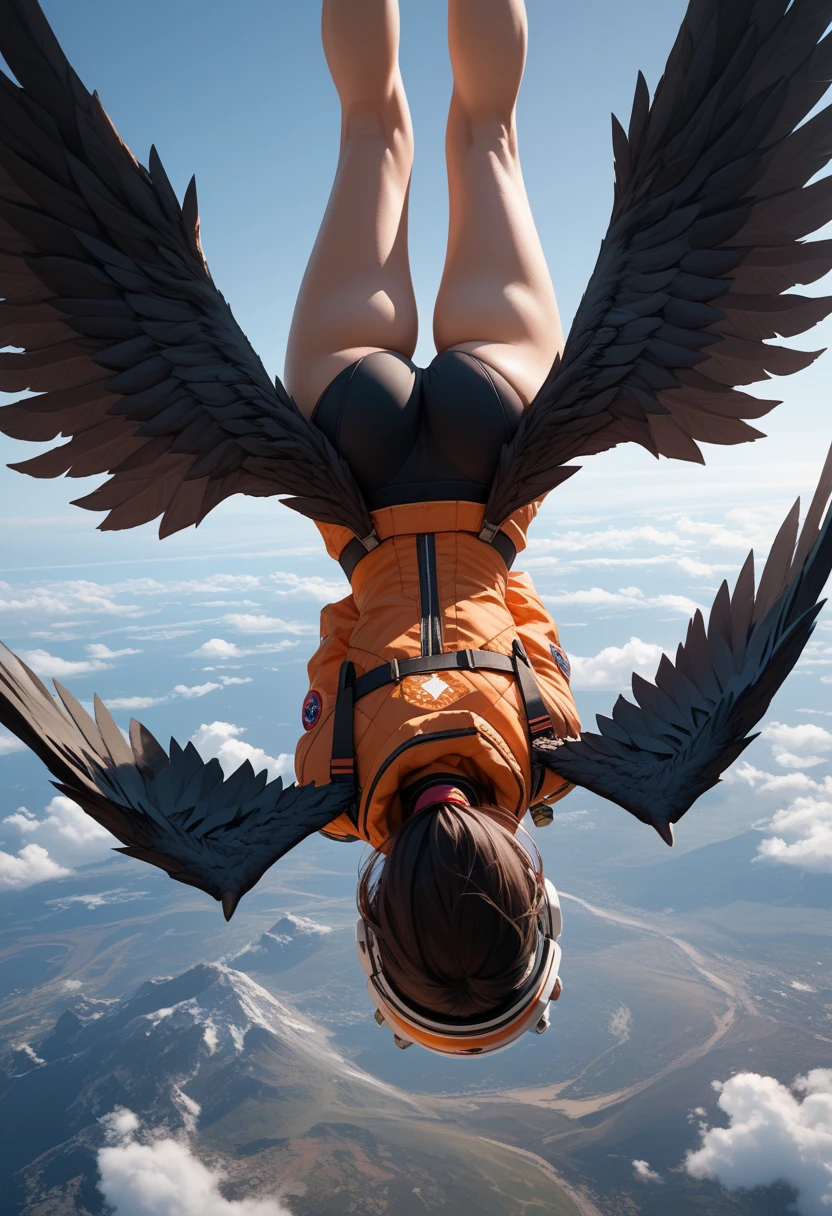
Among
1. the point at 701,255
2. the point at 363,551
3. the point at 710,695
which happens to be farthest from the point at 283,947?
the point at 701,255

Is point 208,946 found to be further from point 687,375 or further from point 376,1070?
point 687,375

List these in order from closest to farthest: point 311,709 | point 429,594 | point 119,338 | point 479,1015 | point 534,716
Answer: point 479,1015
point 119,338
point 534,716
point 429,594
point 311,709

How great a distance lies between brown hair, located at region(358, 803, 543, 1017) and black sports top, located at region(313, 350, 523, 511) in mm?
1579

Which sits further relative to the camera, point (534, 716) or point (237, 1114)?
point (237, 1114)

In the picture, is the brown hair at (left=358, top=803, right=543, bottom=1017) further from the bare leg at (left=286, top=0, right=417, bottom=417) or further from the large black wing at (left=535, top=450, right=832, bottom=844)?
the bare leg at (left=286, top=0, right=417, bottom=417)

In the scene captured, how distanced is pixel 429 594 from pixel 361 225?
6.67 feet

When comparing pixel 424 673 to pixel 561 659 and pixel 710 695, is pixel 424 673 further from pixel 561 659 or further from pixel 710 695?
pixel 710 695

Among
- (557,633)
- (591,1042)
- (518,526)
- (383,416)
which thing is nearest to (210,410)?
(383,416)

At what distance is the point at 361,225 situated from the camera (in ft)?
13.9

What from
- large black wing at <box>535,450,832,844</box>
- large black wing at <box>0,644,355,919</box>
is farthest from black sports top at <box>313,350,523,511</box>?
large black wing at <box>0,644,355,919</box>

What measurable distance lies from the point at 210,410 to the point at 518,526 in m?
1.60

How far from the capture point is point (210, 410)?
3.49 meters

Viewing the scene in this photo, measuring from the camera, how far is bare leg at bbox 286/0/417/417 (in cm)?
404

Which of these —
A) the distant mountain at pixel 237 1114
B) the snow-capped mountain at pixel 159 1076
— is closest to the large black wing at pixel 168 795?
the distant mountain at pixel 237 1114
